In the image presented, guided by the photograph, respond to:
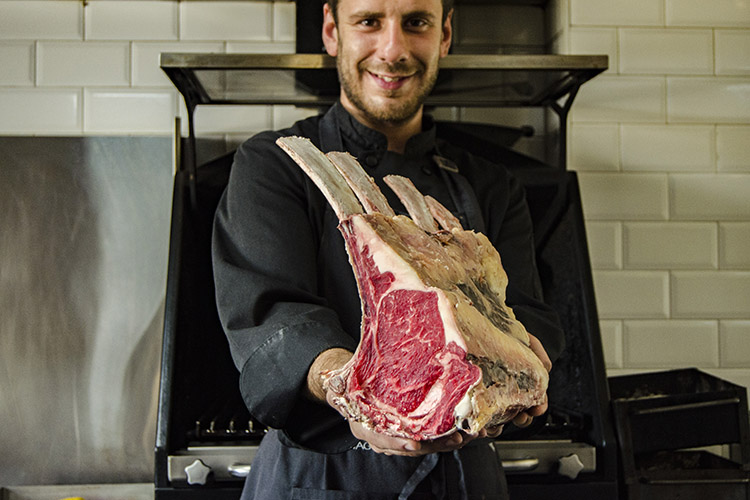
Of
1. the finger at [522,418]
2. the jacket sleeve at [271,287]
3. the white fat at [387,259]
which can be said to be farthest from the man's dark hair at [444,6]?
the finger at [522,418]

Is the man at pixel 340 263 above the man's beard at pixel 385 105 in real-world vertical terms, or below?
below

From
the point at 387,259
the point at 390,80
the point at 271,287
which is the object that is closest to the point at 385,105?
the point at 390,80

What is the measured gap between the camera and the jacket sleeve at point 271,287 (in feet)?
2.58

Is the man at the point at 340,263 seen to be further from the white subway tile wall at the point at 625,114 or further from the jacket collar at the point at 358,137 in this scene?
the white subway tile wall at the point at 625,114

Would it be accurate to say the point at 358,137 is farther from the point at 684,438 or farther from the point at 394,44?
the point at 684,438

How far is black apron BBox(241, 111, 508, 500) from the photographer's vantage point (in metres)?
0.95

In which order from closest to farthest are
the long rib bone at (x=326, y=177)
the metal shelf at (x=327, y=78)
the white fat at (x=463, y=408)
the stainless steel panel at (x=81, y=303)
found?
the white fat at (x=463, y=408) → the long rib bone at (x=326, y=177) → the metal shelf at (x=327, y=78) → the stainless steel panel at (x=81, y=303)

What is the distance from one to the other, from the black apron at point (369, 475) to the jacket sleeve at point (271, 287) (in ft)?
0.44

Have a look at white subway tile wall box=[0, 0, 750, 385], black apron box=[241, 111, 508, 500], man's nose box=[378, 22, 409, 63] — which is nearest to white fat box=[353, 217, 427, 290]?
black apron box=[241, 111, 508, 500]

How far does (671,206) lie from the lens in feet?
5.42

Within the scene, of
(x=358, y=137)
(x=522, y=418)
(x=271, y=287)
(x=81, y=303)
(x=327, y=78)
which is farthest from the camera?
(x=81, y=303)

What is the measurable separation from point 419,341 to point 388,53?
1.83ft

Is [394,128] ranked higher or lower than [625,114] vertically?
lower

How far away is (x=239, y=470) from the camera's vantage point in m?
1.17
